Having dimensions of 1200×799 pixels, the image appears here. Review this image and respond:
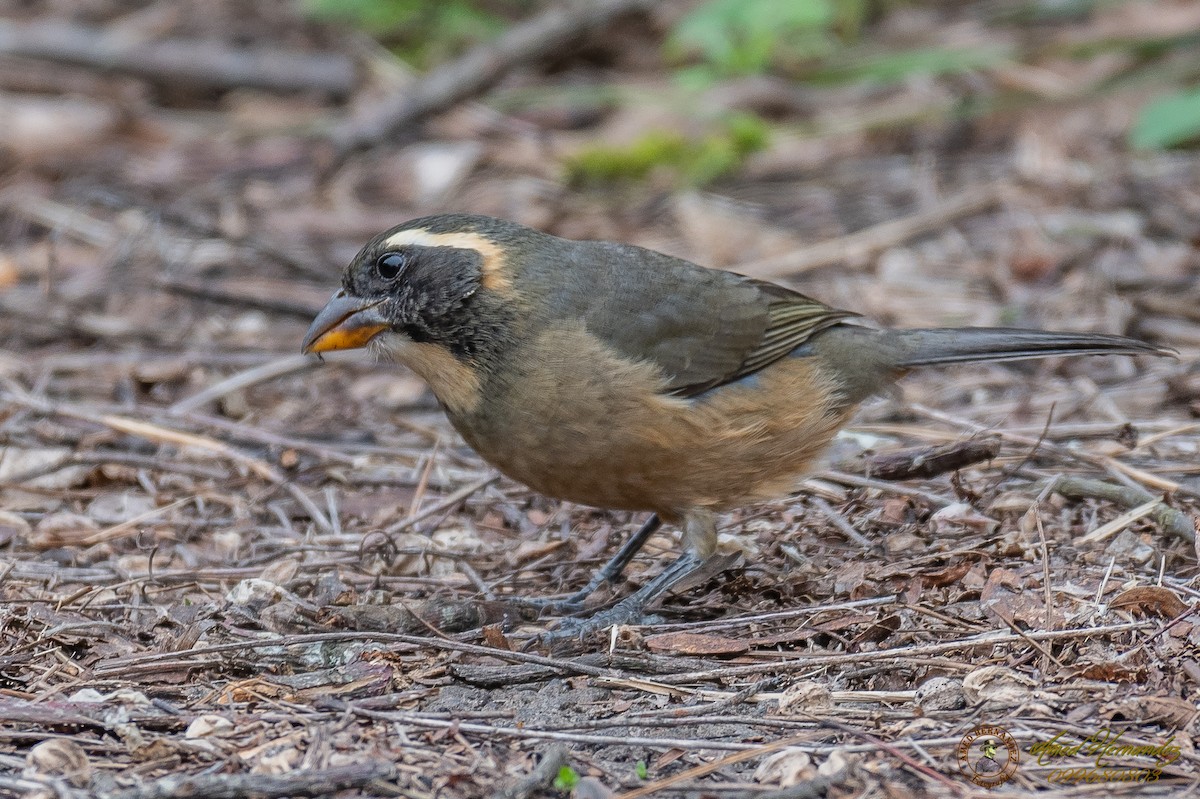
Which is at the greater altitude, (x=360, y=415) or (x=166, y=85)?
(x=166, y=85)

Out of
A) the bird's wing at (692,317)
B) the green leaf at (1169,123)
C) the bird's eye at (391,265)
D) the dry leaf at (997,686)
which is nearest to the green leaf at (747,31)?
the green leaf at (1169,123)

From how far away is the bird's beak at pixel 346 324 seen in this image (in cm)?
496

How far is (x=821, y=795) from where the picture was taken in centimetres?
333

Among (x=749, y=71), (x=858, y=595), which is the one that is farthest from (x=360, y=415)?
(x=749, y=71)

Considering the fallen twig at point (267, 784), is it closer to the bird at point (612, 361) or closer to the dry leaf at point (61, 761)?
the dry leaf at point (61, 761)

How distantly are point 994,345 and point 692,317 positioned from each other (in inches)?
49.0

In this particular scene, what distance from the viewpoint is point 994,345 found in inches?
212

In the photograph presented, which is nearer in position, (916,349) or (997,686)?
(997,686)

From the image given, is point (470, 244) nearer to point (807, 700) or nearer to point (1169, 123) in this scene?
point (807, 700)

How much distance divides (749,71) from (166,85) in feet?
15.2

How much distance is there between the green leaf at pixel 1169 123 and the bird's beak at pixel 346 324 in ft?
18.0

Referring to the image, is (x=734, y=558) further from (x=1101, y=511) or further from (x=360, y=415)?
(x=360, y=415)

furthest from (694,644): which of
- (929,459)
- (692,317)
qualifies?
(929,459)

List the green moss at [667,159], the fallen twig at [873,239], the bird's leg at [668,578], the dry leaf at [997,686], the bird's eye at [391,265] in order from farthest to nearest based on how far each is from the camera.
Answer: the green moss at [667,159] → the fallen twig at [873,239] → the bird's eye at [391,265] → the bird's leg at [668,578] → the dry leaf at [997,686]
